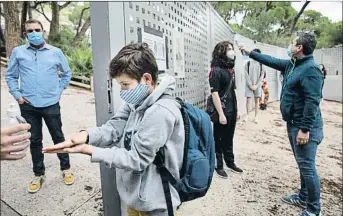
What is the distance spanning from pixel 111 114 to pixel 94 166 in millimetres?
835

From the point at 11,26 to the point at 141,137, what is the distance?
1032 millimetres

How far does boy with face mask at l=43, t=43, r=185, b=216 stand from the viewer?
1162 mm

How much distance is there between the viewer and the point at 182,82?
2.71m

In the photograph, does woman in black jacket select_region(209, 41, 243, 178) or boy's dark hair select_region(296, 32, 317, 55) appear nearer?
boy's dark hair select_region(296, 32, 317, 55)

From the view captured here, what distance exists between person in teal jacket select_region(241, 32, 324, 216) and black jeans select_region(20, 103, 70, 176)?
161cm

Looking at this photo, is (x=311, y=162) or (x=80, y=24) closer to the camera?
(x=311, y=162)

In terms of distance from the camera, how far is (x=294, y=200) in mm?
2518

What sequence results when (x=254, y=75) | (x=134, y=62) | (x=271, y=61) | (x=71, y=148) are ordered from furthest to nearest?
(x=254, y=75) → (x=271, y=61) → (x=134, y=62) → (x=71, y=148)

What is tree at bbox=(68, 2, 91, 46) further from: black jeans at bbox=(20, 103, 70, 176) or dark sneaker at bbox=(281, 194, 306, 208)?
dark sneaker at bbox=(281, 194, 306, 208)

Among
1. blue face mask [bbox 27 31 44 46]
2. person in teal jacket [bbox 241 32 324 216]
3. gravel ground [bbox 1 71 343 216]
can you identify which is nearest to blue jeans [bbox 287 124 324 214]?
person in teal jacket [bbox 241 32 324 216]

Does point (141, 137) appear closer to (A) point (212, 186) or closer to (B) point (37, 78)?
(B) point (37, 78)

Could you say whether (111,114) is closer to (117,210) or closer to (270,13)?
(117,210)

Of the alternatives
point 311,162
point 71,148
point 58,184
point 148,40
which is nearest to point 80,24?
point 148,40

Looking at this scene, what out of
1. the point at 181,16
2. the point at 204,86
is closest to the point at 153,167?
the point at 181,16
